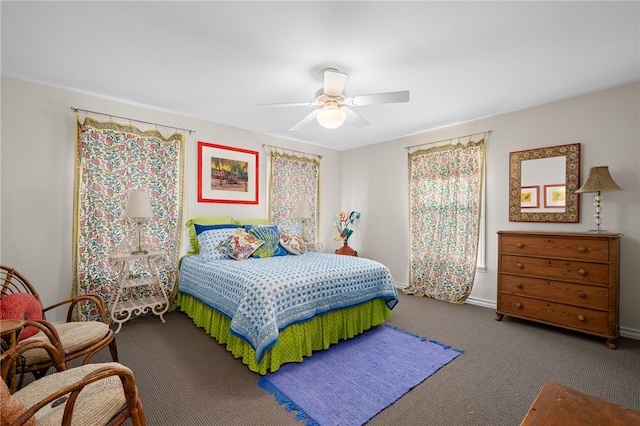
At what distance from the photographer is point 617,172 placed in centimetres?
298

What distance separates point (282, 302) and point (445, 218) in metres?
2.93

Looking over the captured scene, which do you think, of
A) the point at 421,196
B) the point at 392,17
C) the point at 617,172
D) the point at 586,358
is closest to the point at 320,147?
the point at 421,196

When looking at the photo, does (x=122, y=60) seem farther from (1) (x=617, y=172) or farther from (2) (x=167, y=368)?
(1) (x=617, y=172)

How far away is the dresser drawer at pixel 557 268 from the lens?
272cm

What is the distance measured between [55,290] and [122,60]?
2.36m

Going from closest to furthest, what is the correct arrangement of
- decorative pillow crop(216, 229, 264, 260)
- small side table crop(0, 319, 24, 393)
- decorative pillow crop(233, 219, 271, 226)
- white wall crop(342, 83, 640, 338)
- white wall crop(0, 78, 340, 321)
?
1. small side table crop(0, 319, 24, 393)
2. white wall crop(0, 78, 340, 321)
3. white wall crop(342, 83, 640, 338)
4. decorative pillow crop(216, 229, 264, 260)
5. decorative pillow crop(233, 219, 271, 226)

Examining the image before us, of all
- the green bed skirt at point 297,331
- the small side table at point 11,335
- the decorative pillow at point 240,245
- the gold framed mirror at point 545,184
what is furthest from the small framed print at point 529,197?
the small side table at point 11,335

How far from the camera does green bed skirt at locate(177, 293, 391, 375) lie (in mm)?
2285

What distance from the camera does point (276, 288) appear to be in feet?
7.58

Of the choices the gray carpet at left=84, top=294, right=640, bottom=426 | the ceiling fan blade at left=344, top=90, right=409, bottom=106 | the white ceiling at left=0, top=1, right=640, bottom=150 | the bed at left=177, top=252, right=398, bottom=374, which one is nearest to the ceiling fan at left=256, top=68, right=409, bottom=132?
the ceiling fan blade at left=344, top=90, right=409, bottom=106

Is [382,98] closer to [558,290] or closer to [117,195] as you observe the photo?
[558,290]

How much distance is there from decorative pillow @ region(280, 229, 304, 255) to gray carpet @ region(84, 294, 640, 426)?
135cm

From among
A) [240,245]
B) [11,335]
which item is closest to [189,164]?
[240,245]

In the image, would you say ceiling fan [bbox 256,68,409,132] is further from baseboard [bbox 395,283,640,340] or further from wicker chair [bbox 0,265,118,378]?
baseboard [bbox 395,283,640,340]
